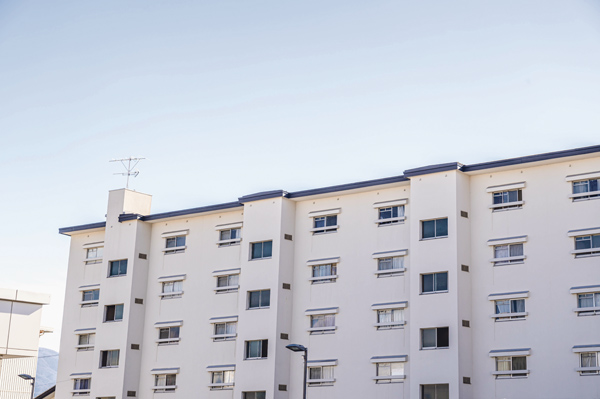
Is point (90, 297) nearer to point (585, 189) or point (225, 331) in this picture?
point (225, 331)

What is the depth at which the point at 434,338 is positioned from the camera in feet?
137

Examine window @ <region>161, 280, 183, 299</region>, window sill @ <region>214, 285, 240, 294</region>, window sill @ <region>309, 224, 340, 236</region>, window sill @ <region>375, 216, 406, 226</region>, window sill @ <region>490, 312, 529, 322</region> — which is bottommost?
window sill @ <region>490, 312, 529, 322</region>

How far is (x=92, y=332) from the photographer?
5478 cm

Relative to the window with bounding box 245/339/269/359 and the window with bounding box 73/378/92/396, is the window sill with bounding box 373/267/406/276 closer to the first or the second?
the window with bounding box 245/339/269/359

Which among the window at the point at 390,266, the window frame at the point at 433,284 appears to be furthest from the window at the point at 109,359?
the window frame at the point at 433,284

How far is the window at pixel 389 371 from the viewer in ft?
143

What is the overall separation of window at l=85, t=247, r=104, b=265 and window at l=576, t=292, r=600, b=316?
99.3 ft

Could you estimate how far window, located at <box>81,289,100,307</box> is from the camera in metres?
55.8

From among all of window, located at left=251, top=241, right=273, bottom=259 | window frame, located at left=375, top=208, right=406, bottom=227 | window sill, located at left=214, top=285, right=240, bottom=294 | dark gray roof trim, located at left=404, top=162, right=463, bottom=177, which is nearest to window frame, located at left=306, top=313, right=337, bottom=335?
window, located at left=251, top=241, right=273, bottom=259

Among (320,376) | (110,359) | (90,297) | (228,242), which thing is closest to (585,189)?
(320,376)

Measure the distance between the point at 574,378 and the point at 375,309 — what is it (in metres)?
10.5

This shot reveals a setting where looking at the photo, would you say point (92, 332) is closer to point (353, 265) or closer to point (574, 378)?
point (353, 265)

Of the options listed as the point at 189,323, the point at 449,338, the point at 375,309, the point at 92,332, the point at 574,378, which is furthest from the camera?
the point at 92,332

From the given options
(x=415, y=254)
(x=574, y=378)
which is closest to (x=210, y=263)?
(x=415, y=254)
